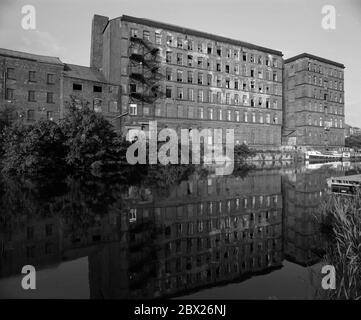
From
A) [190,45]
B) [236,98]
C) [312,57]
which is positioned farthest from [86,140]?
[312,57]

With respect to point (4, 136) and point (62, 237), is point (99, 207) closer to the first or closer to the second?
point (62, 237)

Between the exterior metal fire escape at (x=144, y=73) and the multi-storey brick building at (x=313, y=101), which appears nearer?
the exterior metal fire escape at (x=144, y=73)

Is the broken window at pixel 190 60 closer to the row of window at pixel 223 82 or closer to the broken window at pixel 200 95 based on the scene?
the row of window at pixel 223 82

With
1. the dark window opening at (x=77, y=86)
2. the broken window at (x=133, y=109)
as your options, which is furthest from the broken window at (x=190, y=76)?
the dark window opening at (x=77, y=86)

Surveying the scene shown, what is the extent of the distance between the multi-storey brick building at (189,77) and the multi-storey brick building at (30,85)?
27.7 ft

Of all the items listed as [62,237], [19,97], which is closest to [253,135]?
[19,97]

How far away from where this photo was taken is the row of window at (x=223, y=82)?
45156mm

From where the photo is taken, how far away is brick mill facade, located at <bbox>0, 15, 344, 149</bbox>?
117 feet

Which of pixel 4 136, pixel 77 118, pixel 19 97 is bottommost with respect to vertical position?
pixel 4 136

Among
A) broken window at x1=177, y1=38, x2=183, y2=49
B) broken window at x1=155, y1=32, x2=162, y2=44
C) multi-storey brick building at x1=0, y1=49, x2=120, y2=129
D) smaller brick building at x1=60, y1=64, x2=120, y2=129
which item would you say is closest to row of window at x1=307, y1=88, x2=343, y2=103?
broken window at x1=177, y1=38, x2=183, y2=49

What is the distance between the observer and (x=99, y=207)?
44.3 ft

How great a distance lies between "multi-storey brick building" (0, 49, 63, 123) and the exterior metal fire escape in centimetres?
948

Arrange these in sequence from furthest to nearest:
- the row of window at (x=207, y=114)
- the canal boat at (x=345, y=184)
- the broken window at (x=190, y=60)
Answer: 1. the broken window at (x=190, y=60)
2. the row of window at (x=207, y=114)
3. the canal boat at (x=345, y=184)

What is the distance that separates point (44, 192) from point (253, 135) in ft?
137
